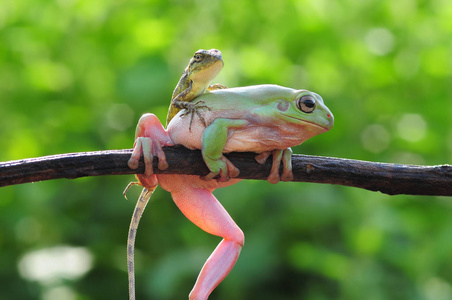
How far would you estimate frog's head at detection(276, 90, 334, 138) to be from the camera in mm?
1615

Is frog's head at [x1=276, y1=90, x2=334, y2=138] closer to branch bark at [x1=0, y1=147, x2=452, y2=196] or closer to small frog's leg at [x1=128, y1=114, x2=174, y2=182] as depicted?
branch bark at [x1=0, y1=147, x2=452, y2=196]

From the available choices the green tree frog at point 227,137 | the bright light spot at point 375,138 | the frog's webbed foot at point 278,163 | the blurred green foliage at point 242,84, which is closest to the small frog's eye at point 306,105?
the green tree frog at point 227,137

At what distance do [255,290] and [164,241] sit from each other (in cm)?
67

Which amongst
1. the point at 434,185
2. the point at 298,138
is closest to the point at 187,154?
the point at 298,138

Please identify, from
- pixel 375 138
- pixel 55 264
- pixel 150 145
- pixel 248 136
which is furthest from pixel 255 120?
pixel 375 138

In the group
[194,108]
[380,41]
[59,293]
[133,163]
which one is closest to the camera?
[133,163]

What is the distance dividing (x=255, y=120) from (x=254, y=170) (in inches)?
5.0

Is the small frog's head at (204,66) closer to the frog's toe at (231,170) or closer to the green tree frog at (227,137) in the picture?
the green tree frog at (227,137)

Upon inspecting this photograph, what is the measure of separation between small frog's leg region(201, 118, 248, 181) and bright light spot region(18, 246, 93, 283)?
7.68ft

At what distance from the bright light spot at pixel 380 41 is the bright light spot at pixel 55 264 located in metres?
2.48

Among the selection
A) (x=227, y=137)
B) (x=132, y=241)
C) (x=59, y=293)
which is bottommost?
(x=59, y=293)

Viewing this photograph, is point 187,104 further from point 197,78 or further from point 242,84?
point 242,84

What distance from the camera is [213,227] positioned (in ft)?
5.24

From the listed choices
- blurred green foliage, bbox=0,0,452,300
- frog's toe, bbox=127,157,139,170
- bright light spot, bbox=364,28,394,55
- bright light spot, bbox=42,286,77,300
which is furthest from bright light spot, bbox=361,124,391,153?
frog's toe, bbox=127,157,139,170
